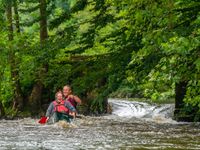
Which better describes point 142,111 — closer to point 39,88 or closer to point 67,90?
point 39,88

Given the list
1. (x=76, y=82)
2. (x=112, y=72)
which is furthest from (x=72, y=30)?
(x=112, y=72)

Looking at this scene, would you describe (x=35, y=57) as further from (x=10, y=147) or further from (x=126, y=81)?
(x=10, y=147)

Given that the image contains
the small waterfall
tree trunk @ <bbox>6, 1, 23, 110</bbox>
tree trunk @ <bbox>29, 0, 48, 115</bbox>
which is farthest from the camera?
the small waterfall

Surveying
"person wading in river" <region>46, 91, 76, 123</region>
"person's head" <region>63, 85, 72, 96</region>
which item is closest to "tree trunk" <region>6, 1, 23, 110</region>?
"person wading in river" <region>46, 91, 76, 123</region>

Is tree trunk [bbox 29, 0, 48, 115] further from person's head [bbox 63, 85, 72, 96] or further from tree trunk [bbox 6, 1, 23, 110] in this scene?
person's head [bbox 63, 85, 72, 96]

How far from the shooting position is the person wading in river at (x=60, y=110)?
18.0 m

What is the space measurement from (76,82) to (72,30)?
3678mm

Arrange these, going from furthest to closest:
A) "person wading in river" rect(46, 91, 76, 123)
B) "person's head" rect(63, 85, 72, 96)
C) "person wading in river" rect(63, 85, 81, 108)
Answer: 1. "person wading in river" rect(46, 91, 76, 123)
2. "person wading in river" rect(63, 85, 81, 108)
3. "person's head" rect(63, 85, 72, 96)

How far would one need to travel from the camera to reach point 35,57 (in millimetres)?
21562

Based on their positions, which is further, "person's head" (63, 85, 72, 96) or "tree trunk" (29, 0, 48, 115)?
"tree trunk" (29, 0, 48, 115)

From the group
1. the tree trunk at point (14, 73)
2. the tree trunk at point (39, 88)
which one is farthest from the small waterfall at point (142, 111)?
the tree trunk at point (14, 73)

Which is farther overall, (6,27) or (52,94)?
(52,94)

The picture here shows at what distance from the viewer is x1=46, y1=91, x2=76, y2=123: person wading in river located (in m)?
18.0

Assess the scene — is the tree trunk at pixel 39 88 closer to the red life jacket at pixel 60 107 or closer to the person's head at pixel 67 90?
the red life jacket at pixel 60 107
